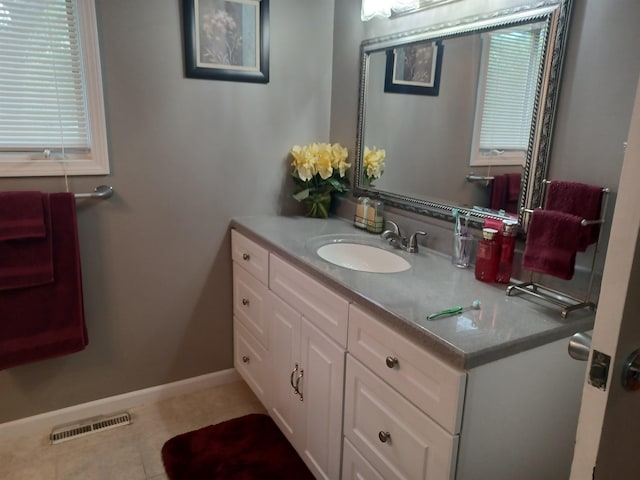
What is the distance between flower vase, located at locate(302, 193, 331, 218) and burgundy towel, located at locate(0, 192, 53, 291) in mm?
1085

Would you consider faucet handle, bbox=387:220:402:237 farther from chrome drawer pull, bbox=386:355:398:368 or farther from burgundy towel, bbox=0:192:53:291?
burgundy towel, bbox=0:192:53:291

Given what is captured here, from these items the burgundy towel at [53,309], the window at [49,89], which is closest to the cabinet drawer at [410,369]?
the burgundy towel at [53,309]

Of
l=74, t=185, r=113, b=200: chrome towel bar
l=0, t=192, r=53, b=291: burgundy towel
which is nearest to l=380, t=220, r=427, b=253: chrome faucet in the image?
l=74, t=185, r=113, b=200: chrome towel bar

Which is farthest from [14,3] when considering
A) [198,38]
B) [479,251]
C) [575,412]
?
[575,412]

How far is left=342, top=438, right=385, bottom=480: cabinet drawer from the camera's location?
1323mm

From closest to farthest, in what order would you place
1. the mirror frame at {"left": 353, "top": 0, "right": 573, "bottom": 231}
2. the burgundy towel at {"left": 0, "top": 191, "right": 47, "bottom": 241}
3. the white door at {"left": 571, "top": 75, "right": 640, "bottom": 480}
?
the white door at {"left": 571, "top": 75, "right": 640, "bottom": 480} → the mirror frame at {"left": 353, "top": 0, "right": 573, "bottom": 231} → the burgundy towel at {"left": 0, "top": 191, "right": 47, "bottom": 241}

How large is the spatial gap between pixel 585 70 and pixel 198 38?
4.75ft

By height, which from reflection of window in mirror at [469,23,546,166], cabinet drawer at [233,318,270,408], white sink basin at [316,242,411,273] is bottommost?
cabinet drawer at [233,318,270,408]

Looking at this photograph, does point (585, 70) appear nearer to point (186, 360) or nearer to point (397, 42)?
point (397, 42)

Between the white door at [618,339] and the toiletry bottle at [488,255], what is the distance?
2.20ft

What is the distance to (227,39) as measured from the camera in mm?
1987

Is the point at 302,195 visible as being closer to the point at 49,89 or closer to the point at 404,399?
the point at 49,89

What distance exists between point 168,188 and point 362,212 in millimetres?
853

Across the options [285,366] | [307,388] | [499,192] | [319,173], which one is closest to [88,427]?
[285,366]
